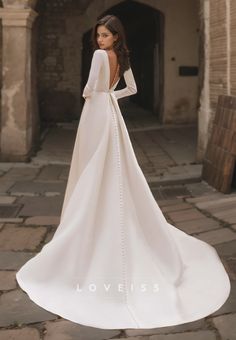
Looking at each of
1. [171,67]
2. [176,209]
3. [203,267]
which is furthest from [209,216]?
[171,67]

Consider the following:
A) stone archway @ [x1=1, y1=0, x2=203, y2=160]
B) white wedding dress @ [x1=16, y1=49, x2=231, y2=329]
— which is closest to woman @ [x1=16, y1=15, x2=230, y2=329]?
white wedding dress @ [x1=16, y1=49, x2=231, y2=329]

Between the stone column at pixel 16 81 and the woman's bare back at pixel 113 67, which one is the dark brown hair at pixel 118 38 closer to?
the woman's bare back at pixel 113 67

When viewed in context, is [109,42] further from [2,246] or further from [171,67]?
[171,67]

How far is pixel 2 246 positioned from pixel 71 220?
1025 mm

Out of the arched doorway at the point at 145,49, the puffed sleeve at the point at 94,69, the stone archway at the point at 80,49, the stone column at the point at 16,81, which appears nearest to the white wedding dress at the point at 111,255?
the puffed sleeve at the point at 94,69

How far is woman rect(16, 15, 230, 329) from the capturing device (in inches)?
99.4

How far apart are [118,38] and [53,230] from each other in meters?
1.79

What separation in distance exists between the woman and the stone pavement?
0.08m

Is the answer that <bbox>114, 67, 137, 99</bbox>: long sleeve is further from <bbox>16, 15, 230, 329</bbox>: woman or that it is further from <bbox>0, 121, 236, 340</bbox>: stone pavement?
<bbox>0, 121, 236, 340</bbox>: stone pavement

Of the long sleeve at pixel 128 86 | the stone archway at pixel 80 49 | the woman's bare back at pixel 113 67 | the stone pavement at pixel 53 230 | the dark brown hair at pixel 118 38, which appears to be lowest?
the stone pavement at pixel 53 230

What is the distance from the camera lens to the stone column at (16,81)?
6906 millimetres

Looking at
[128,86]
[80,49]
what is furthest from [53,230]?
[80,49]

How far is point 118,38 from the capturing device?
2.80 metres

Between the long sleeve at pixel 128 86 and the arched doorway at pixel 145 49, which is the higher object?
the arched doorway at pixel 145 49
